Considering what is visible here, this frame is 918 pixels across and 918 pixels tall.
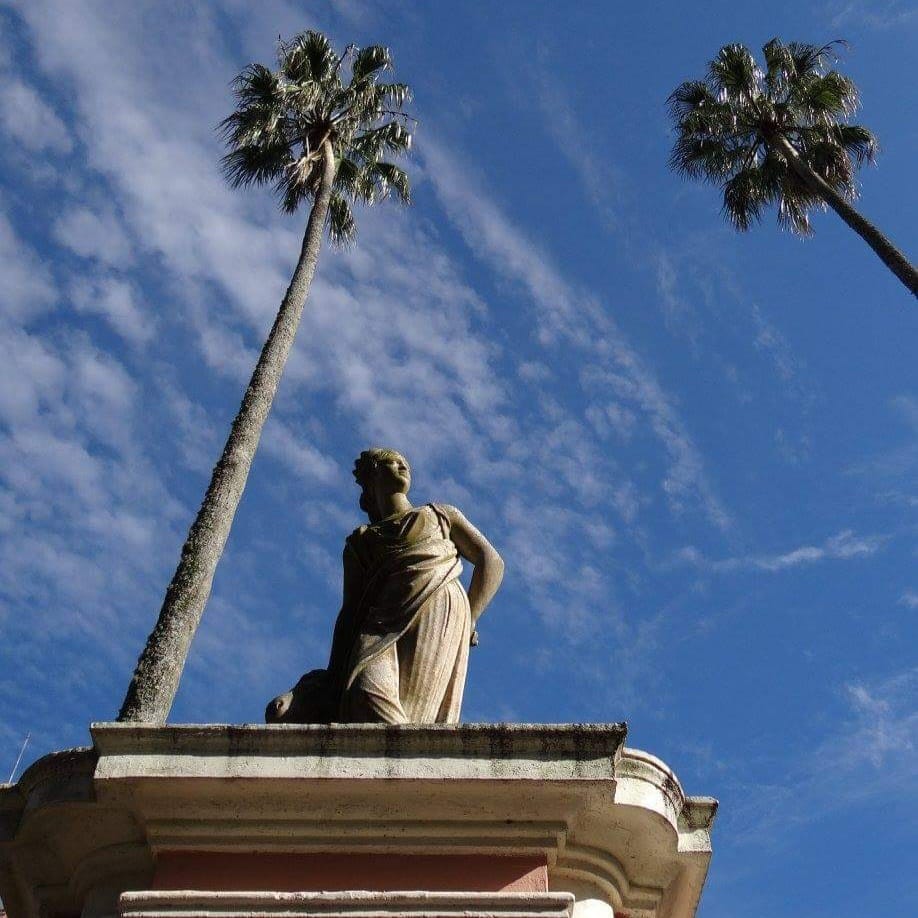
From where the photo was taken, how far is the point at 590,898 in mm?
4105

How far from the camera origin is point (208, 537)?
9.44 meters

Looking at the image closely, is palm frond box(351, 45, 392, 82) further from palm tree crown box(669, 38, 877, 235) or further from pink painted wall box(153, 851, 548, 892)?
pink painted wall box(153, 851, 548, 892)

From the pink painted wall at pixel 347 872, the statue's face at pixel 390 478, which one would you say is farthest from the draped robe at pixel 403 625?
the pink painted wall at pixel 347 872

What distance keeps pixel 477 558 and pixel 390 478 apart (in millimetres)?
606

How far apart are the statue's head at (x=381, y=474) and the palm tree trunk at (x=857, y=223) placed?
407 inches

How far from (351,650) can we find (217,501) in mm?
5238

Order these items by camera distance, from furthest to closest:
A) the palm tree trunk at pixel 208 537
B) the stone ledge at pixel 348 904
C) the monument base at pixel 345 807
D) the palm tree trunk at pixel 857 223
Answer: the palm tree trunk at pixel 857 223
the palm tree trunk at pixel 208 537
the monument base at pixel 345 807
the stone ledge at pixel 348 904

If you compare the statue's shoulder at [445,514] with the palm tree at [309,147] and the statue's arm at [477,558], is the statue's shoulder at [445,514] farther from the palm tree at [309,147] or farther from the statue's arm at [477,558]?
the palm tree at [309,147]

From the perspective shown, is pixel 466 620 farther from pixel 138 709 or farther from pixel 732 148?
pixel 732 148

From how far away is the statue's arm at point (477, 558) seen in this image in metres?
5.61

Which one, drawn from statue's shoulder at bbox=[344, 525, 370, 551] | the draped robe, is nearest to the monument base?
the draped robe

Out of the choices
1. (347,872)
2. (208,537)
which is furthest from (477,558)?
(208,537)

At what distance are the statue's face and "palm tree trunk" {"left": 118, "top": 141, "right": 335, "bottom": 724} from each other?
2715 millimetres

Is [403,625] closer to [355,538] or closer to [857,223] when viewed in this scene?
[355,538]
